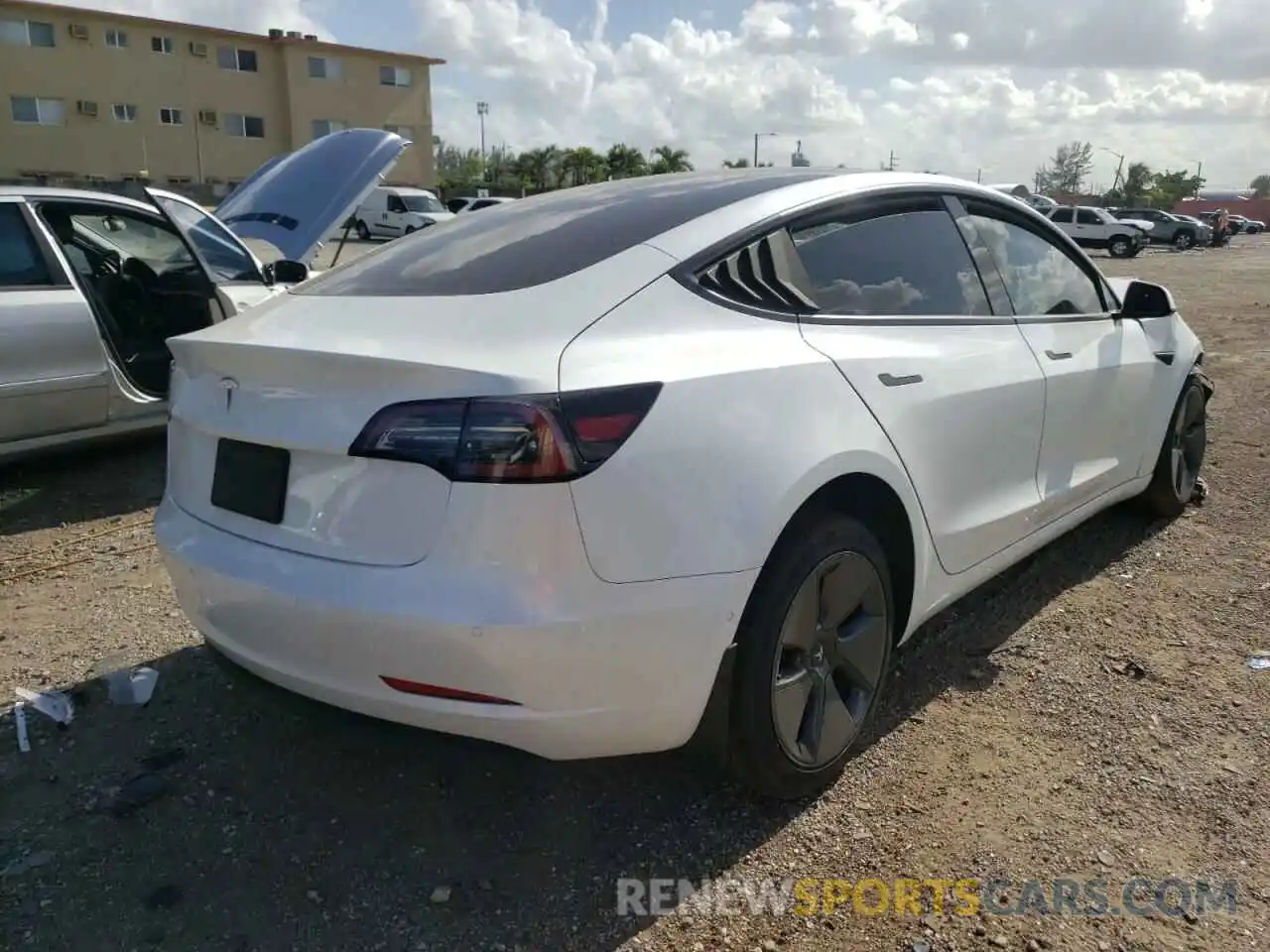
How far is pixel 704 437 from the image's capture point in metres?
2.23

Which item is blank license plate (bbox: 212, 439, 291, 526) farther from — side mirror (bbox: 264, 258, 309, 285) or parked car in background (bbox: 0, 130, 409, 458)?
side mirror (bbox: 264, 258, 309, 285)

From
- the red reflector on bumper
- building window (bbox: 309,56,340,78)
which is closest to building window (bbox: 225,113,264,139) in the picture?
building window (bbox: 309,56,340,78)

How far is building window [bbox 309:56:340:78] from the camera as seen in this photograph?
150 feet

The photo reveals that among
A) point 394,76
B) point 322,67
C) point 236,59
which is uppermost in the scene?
point 236,59

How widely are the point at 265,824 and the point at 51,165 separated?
47288mm

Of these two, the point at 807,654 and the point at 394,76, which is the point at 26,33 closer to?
the point at 394,76

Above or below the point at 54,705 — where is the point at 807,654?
above

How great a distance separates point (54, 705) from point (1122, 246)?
38.8m

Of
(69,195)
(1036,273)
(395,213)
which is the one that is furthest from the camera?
(395,213)

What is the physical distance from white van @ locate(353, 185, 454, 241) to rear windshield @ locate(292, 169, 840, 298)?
2991 centimetres

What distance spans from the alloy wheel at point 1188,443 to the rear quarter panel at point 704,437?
293 cm

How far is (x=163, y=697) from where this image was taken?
3.29m
